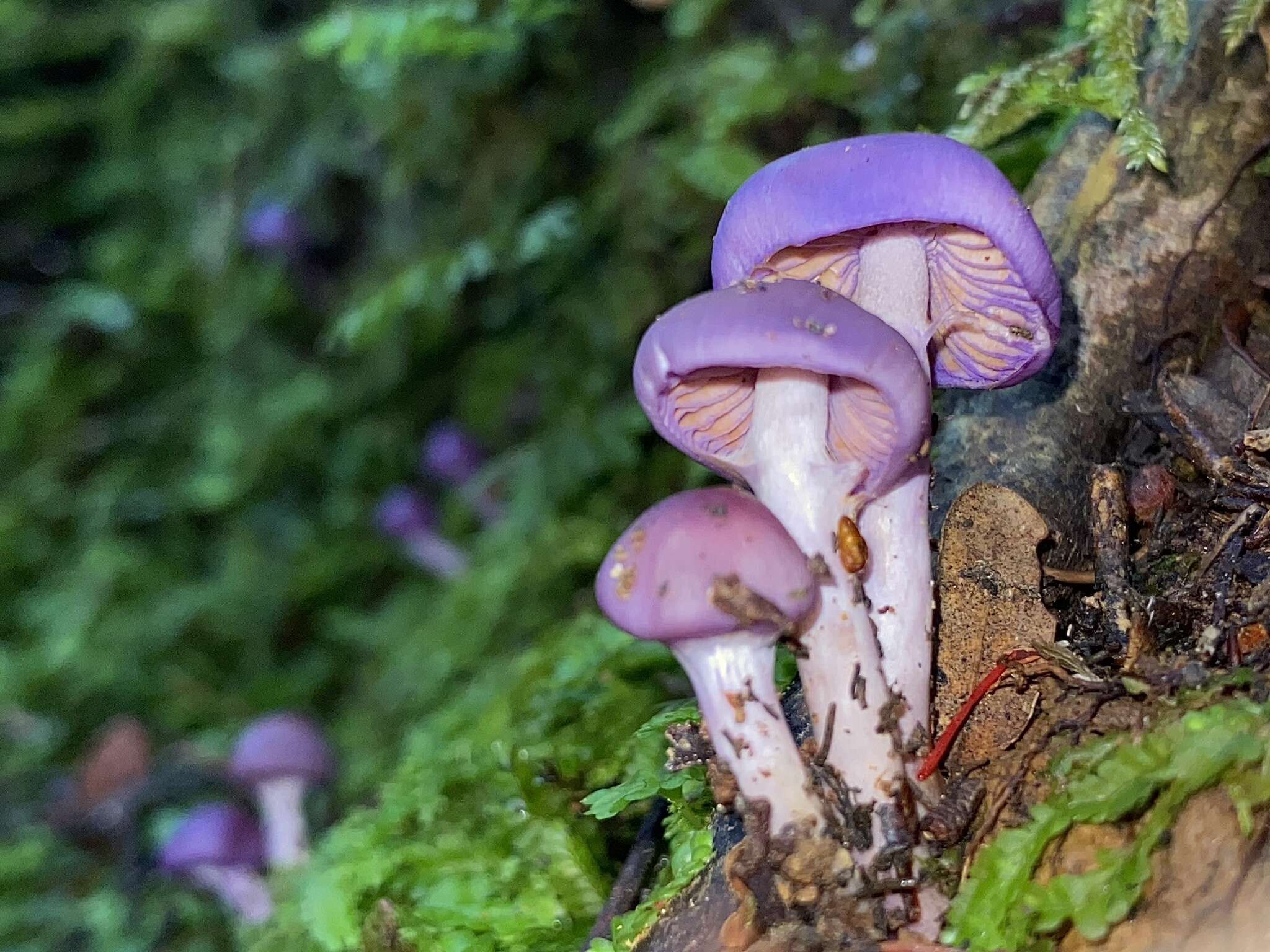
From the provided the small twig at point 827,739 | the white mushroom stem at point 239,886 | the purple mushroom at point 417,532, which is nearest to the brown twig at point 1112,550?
the small twig at point 827,739

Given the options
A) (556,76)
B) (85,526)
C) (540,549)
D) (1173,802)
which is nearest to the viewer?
(1173,802)

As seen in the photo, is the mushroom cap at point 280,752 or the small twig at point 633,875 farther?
the mushroom cap at point 280,752

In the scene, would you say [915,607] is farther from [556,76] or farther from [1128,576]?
[556,76]

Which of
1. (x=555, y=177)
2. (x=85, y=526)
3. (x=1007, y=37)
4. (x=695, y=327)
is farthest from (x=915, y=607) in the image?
(x=85, y=526)

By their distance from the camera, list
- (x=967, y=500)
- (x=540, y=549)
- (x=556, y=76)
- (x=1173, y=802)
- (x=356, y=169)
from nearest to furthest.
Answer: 1. (x=1173, y=802)
2. (x=967, y=500)
3. (x=540, y=549)
4. (x=556, y=76)
5. (x=356, y=169)

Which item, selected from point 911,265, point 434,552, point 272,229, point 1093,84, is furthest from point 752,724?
point 272,229

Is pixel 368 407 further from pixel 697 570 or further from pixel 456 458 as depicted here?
pixel 697 570

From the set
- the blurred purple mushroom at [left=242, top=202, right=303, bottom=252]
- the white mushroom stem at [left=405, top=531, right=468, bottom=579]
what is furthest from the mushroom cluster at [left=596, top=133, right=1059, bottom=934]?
the blurred purple mushroom at [left=242, top=202, right=303, bottom=252]

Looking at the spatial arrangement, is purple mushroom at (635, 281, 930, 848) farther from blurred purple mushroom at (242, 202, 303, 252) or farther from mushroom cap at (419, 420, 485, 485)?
blurred purple mushroom at (242, 202, 303, 252)

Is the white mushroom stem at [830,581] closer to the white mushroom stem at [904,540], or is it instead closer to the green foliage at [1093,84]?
the white mushroom stem at [904,540]
